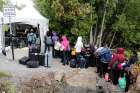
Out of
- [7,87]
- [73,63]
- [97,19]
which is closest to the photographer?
[7,87]

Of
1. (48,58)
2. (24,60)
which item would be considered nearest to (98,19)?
(48,58)

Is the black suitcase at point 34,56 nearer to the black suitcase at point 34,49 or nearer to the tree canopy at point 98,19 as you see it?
the black suitcase at point 34,49

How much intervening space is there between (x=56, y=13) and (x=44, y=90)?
1032cm

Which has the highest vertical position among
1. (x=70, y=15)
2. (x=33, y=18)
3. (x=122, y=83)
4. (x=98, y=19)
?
(x=70, y=15)

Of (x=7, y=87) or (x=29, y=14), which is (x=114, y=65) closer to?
(x=7, y=87)

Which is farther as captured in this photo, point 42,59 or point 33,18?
point 33,18

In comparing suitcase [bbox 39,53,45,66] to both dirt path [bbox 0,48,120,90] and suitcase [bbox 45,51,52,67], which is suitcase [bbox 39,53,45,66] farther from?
dirt path [bbox 0,48,120,90]

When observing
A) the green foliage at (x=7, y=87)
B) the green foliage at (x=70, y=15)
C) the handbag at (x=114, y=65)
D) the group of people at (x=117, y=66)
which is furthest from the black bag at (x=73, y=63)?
the green foliage at (x=7, y=87)

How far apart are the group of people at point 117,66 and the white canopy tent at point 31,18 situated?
6.63 metres

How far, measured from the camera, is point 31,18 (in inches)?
1232

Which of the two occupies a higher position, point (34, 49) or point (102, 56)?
point (102, 56)

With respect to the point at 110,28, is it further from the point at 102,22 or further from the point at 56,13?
the point at 56,13

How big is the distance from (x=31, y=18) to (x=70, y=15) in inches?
96.8

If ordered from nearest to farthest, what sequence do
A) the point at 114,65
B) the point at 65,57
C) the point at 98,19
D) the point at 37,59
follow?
the point at 114,65 < the point at 37,59 < the point at 65,57 < the point at 98,19
